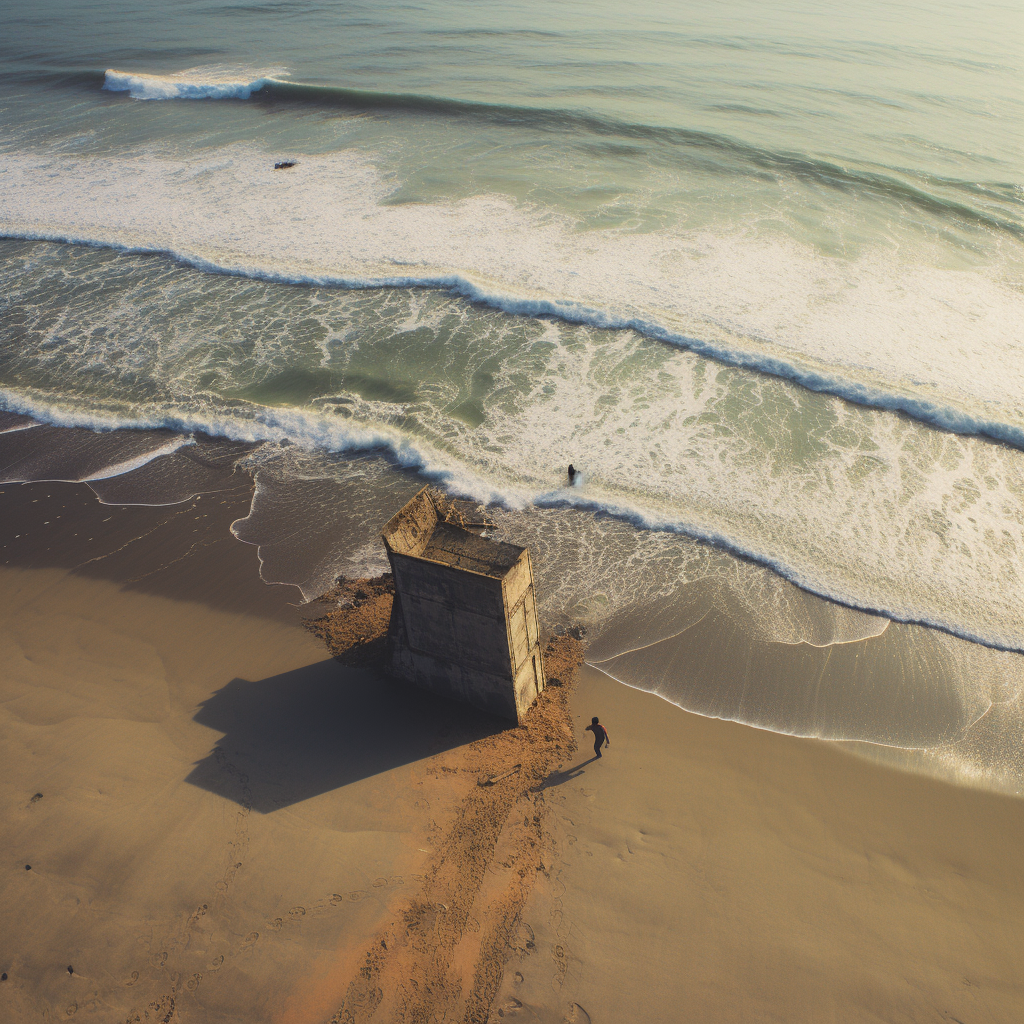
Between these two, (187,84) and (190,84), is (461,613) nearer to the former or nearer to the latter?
(190,84)

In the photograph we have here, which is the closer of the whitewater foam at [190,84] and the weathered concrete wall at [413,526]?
the weathered concrete wall at [413,526]

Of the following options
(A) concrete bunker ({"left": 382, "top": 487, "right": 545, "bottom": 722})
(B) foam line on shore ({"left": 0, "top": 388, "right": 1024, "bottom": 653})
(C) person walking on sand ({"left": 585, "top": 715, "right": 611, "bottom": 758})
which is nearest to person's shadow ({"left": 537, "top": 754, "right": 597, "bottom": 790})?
(C) person walking on sand ({"left": 585, "top": 715, "right": 611, "bottom": 758})

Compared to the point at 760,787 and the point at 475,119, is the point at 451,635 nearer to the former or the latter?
the point at 760,787

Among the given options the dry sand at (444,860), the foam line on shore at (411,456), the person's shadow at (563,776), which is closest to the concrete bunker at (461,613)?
the dry sand at (444,860)

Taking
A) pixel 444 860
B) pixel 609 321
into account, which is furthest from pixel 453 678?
pixel 609 321

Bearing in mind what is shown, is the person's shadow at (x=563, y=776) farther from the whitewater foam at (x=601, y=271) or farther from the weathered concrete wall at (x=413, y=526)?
the whitewater foam at (x=601, y=271)

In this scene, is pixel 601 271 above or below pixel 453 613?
above
